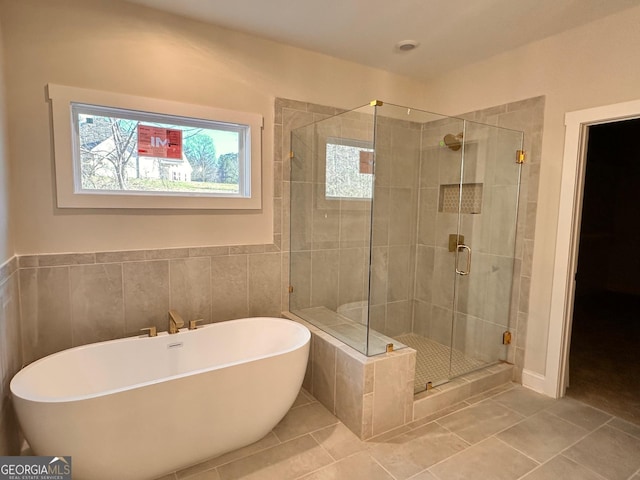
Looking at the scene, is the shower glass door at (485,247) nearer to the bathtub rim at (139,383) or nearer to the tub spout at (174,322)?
the bathtub rim at (139,383)

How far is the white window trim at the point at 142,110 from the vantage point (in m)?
2.02

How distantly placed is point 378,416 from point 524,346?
1.46m

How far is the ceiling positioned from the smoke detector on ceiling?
0.10 ft

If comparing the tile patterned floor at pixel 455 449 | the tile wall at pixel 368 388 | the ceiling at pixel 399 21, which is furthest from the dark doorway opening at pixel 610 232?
the tile wall at pixel 368 388

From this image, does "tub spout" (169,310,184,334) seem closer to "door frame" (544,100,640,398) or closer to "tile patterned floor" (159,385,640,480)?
"tile patterned floor" (159,385,640,480)

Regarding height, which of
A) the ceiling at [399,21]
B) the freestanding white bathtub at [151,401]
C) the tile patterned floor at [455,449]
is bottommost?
the tile patterned floor at [455,449]

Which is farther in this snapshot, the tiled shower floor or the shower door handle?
the shower door handle

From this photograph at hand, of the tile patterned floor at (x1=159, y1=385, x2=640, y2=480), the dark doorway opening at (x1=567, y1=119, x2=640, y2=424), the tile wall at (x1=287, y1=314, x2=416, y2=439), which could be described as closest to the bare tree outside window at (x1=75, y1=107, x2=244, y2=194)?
the tile wall at (x1=287, y1=314, x2=416, y2=439)

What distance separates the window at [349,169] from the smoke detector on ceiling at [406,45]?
85 centimetres

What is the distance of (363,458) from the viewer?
1897 millimetres

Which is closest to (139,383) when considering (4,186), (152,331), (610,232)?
(152,331)

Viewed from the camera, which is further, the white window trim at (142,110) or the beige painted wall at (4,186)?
the white window trim at (142,110)

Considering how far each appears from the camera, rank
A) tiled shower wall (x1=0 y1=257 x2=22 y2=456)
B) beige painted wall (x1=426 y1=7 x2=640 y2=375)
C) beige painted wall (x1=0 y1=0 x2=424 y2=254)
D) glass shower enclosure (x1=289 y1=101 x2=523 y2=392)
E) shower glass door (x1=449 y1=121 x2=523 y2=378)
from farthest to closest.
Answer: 1. shower glass door (x1=449 y1=121 x2=523 y2=378)
2. glass shower enclosure (x1=289 y1=101 x2=523 y2=392)
3. beige painted wall (x1=426 y1=7 x2=640 y2=375)
4. beige painted wall (x1=0 y1=0 x2=424 y2=254)
5. tiled shower wall (x1=0 y1=257 x2=22 y2=456)

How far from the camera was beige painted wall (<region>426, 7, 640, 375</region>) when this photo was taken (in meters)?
2.15
